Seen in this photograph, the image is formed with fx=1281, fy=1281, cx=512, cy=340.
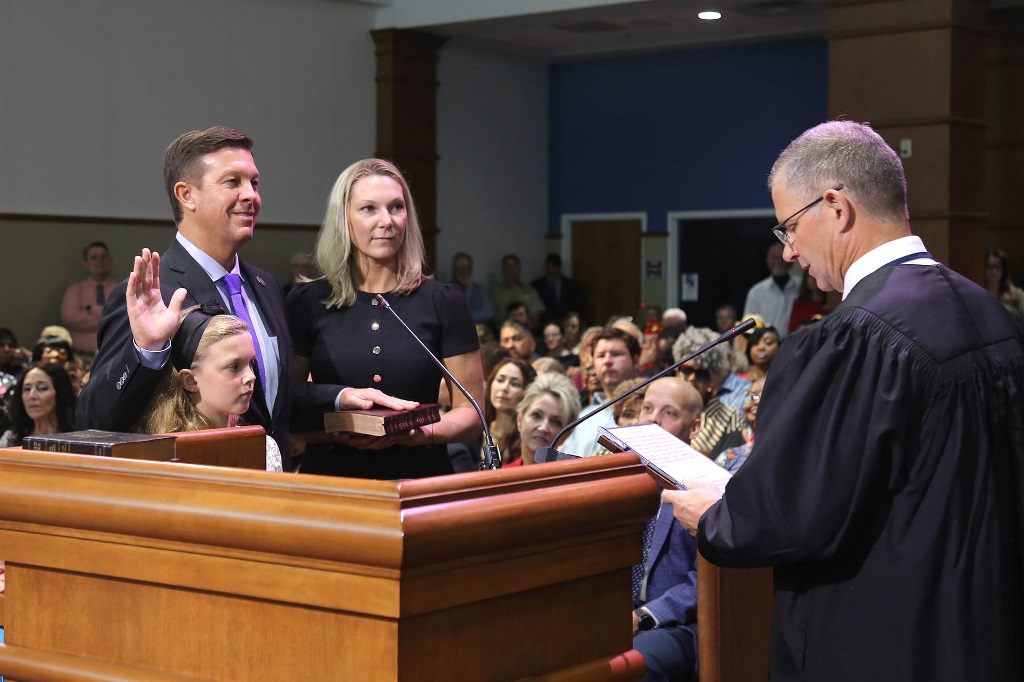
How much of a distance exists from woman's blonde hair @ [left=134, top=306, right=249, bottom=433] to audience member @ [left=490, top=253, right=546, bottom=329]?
32.8 ft

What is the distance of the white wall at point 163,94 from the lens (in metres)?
8.79

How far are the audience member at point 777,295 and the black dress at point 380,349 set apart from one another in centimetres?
803

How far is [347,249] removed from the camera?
263 centimetres

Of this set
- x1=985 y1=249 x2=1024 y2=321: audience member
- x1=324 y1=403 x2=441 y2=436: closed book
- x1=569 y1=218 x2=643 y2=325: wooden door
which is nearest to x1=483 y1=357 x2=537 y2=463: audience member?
x1=324 y1=403 x2=441 y2=436: closed book

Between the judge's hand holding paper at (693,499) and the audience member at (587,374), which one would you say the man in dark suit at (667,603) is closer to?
the judge's hand holding paper at (693,499)

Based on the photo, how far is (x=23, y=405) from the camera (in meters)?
5.22

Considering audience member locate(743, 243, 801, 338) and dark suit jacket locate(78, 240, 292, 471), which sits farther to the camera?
audience member locate(743, 243, 801, 338)

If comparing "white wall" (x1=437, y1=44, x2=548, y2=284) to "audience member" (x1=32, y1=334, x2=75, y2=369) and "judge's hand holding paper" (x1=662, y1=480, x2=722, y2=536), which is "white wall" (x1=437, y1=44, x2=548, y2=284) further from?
"judge's hand holding paper" (x1=662, y1=480, x2=722, y2=536)

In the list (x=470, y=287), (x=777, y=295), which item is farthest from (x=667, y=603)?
(x=470, y=287)

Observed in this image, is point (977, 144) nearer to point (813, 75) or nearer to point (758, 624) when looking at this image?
point (813, 75)

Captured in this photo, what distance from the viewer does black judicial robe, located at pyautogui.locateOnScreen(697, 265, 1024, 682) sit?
1515 millimetres

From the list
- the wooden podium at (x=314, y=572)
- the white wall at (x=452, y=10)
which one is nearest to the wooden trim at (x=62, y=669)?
the wooden podium at (x=314, y=572)

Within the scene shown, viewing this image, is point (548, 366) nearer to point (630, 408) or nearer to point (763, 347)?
point (763, 347)

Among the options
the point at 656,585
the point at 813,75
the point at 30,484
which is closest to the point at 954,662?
the point at 30,484
